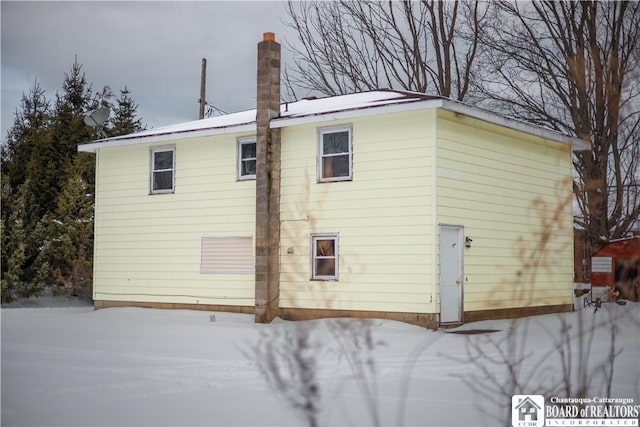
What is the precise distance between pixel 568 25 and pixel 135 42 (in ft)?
45.9

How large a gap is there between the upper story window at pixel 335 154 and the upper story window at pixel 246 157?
1.90 metres

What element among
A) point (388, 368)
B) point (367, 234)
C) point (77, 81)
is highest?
point (77, 81)

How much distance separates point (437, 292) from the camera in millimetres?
14344

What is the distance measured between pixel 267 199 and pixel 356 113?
2.80m

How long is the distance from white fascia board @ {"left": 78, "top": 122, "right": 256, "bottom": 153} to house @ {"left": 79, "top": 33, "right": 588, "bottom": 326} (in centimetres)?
4

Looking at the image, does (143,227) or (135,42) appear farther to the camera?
(143,227)

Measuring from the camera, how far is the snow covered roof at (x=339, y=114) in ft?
48.3

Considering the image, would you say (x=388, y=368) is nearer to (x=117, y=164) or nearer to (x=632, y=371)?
(x=632, y=371)

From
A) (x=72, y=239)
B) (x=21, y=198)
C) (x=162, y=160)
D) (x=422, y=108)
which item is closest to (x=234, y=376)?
(x=422, y=108)

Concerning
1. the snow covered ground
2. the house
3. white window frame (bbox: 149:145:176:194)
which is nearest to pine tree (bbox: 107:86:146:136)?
the house

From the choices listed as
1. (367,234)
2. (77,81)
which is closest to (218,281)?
(367,234)

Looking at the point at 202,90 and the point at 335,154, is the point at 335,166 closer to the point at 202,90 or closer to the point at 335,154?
the point at 335,154

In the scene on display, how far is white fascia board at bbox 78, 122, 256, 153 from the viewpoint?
17.2 metres

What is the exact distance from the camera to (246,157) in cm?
1744
